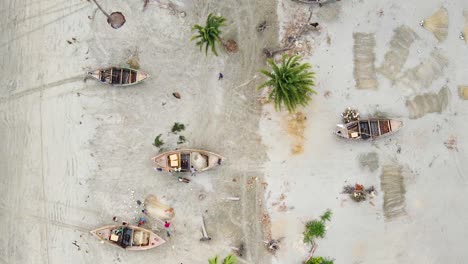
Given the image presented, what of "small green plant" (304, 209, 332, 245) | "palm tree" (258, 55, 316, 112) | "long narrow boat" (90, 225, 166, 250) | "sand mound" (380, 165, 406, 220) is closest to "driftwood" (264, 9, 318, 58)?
"palm tree" (258, 55, 316, 112)

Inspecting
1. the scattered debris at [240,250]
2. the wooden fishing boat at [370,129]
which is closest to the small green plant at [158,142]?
the scattered debris at [240,250]

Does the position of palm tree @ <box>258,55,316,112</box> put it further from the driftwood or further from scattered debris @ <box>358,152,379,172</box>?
scattered debris @ <box>358,152,379,172</box>

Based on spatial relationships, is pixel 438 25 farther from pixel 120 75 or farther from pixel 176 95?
pixel 120 75

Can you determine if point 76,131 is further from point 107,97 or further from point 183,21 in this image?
point 183,21

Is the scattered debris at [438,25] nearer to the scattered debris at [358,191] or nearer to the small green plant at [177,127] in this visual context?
the scattered debris at [358,191]

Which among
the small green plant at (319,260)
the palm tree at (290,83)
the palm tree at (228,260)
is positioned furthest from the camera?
the small green plant at (319,260)

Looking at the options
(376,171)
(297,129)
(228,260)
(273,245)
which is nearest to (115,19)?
(297,129)
